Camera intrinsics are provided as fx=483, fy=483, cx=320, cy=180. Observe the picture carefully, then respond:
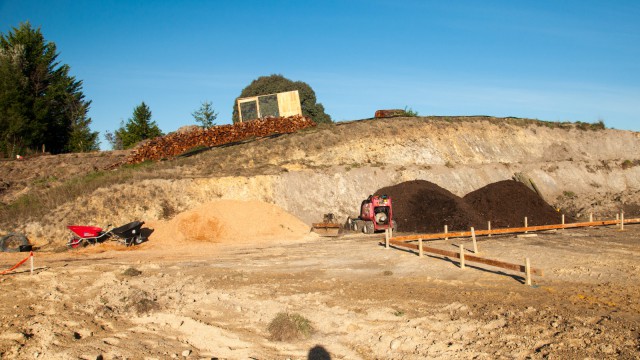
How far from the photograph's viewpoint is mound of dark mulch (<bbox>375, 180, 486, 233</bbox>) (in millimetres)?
26281

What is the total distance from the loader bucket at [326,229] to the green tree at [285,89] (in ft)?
151

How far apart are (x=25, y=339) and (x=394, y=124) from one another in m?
33.2

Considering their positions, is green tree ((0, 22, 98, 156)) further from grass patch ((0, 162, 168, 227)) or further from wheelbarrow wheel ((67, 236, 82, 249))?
wheelbarrow wheel ((67, 236, 82, 249))

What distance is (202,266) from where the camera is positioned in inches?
679

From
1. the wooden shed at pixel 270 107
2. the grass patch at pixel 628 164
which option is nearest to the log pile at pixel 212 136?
the wooden shed at pixel 270 107

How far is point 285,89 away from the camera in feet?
252

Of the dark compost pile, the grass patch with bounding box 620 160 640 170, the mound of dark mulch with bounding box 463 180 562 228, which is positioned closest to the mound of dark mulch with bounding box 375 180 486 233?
the dark compost pile

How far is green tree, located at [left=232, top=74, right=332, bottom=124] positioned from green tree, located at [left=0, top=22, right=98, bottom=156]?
2931cm

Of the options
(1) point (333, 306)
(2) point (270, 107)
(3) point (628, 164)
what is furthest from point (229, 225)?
(3) point (628, 164)

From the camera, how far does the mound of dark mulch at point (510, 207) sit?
27828mm

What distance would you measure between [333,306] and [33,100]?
41.1 m

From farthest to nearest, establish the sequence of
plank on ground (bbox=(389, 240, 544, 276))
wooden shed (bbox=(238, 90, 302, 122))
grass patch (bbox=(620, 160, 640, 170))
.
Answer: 1. wooden shed (bbox=(238, 90, 302, 122))
2. grass patch (bbox=(620, 160, 640, 170))
3. plank on ground (bbox=(389, 240, 544, 276))

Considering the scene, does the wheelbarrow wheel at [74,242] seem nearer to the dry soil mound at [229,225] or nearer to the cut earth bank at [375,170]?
the cut earth bank at [375,170]

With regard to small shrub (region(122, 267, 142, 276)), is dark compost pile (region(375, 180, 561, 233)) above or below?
above
